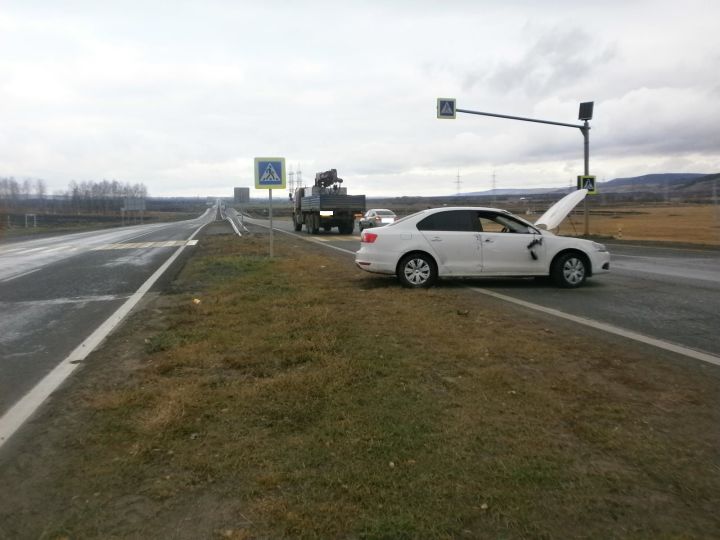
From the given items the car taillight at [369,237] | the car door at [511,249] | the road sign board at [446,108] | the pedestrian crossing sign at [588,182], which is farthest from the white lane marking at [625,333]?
the pedestrian crossing sign at [588,182]

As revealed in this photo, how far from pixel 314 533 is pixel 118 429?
202cm

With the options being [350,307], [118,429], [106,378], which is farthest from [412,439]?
[350,307]

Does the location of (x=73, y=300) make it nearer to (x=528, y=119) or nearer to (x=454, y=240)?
(x=454, y=240)

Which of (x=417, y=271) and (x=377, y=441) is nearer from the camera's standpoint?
(x=377, y=441)

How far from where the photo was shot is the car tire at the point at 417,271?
417 inches

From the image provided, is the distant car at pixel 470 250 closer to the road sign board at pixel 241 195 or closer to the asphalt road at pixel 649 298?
the asphalt road at pixel 649 298

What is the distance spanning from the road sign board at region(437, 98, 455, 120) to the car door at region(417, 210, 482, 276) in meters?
13.5

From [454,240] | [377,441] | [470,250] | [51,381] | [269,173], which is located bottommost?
[51,381]

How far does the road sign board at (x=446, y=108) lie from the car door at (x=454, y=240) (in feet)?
44.4

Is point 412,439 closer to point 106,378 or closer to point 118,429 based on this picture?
point 118,429

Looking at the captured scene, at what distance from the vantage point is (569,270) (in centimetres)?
1084

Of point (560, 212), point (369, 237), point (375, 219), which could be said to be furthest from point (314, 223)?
point (369, 237)

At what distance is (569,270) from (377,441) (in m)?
8.13

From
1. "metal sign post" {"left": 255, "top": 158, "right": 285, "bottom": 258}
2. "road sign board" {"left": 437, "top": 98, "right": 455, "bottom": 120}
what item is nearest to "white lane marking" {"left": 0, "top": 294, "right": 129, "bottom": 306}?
"metal sign post" {"left": 255, "top": 158, "right": 285, "bottom": 258}
